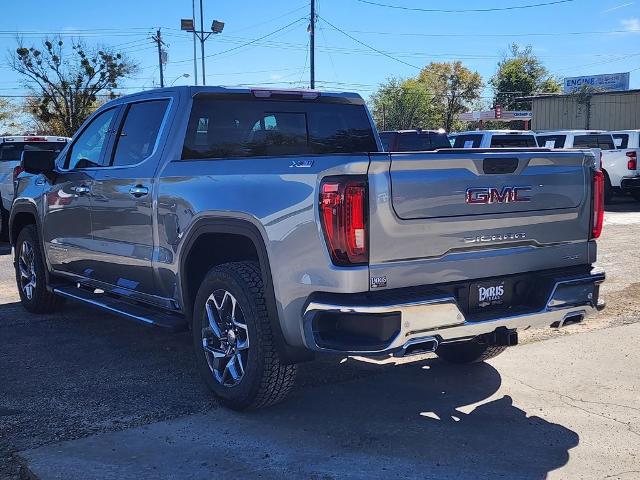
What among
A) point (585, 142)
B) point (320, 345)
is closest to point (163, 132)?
point (320, 345)

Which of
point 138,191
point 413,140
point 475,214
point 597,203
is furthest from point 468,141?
point 475,214

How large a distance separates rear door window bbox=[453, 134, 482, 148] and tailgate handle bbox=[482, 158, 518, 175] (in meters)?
13.8

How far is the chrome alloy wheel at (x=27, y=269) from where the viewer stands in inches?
273

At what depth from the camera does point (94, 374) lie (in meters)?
5.11

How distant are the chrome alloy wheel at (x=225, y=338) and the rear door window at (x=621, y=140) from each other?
17.2 metres

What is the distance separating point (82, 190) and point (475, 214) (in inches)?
132

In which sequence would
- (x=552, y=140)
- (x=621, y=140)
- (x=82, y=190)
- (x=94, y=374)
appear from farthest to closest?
(x=552, y=140) < (x=621, y=140) < (x=82, y=190) < (x=94, y=374)

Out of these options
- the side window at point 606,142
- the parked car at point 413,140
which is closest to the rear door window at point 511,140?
the parked car at point 413,140

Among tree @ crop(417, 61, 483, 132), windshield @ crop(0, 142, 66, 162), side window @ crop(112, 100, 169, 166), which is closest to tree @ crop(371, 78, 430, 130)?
tree @ crop(417, 61, 483, 132)

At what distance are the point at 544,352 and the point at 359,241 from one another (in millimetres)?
2755

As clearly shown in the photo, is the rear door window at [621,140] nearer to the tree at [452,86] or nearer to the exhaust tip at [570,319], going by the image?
the exhaust tip at [570,319]

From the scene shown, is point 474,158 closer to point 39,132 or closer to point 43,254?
point 43,254

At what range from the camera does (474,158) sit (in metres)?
3.82

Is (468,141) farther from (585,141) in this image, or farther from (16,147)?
(16,147)
